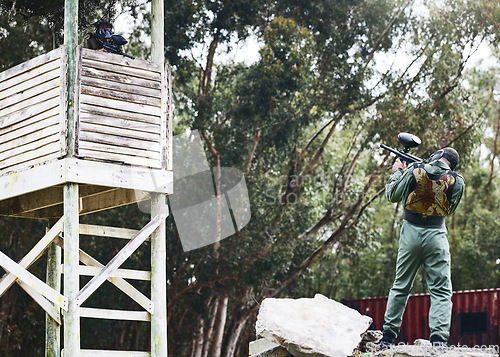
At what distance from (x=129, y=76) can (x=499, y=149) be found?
24.2m

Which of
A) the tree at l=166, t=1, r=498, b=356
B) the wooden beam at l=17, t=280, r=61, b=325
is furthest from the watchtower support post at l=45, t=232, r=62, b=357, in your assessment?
the tree at l=166, t=1, r=498, b=356

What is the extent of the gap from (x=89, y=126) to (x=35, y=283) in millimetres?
1947

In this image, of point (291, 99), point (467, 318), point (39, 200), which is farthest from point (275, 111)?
point (39, 200)

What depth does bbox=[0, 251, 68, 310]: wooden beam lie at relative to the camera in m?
8.86

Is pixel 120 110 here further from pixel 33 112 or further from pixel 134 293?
pixel 134 293

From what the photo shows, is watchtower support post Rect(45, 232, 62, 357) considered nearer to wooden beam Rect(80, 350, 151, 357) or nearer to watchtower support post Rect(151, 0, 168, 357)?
wooden beam Rect(80, 350, 151, 357)

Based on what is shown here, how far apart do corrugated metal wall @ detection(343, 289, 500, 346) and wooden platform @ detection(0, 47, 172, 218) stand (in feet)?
27.4

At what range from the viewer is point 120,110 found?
30.7ft

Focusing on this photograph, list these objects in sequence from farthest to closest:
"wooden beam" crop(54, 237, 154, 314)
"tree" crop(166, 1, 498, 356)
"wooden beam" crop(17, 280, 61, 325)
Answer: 1. "tree" crop(166, 1, 498, 356)
2. "wooden beam" crop(54, 237, 154, 314)
3. "wooden beam" crop(17, 280, 61, 325)

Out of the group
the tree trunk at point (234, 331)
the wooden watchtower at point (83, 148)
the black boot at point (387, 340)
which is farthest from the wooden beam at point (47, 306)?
the tree trunk at point (234, 331)

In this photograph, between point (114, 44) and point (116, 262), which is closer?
point (116, 262)

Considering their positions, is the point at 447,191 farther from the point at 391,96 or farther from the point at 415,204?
the point at 391,96

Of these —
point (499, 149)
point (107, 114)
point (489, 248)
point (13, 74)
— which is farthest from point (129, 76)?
point (499, 149)

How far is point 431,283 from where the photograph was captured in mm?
7582
